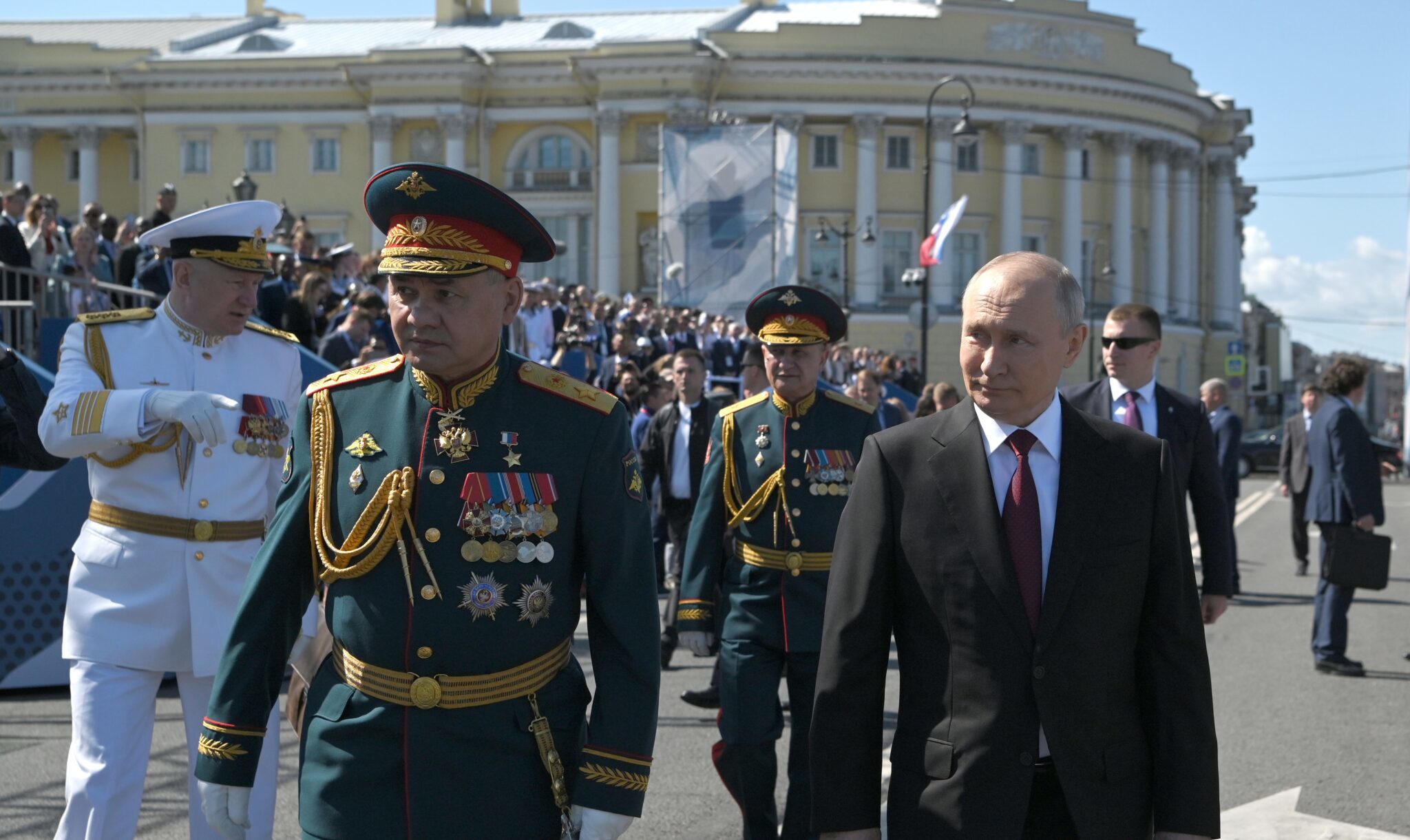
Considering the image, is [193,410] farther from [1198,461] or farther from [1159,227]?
[1159,227]

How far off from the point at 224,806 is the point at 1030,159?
7077cm

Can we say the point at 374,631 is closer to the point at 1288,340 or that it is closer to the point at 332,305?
the point at 332,305

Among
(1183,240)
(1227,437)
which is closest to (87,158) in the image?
(1183,240)

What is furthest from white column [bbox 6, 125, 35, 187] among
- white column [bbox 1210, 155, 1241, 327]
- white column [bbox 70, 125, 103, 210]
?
white column [bbox 1210, 155, 1241, 327]

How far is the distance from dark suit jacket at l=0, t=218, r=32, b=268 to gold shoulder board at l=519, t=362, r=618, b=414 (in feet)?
33.4

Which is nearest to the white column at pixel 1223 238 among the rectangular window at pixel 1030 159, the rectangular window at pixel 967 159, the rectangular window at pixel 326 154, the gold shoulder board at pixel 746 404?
the rectangular window at pixel 1030 159

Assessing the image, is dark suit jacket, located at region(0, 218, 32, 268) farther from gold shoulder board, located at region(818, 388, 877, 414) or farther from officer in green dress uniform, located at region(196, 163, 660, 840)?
officer in green dress uniform, located at region(196, 163, 660, 840)

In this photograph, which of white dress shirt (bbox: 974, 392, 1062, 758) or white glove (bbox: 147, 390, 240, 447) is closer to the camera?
white dress shirt (bbox: 974, 392, 1062, 758)

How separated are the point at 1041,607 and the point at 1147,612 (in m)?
0.28

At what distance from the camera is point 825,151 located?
6869 cm

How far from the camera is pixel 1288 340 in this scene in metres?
117

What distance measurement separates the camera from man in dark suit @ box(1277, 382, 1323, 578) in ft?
43.5

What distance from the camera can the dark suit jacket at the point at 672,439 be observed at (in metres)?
12.0

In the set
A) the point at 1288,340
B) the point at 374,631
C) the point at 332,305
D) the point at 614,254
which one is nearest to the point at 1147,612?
the point at 374,631
